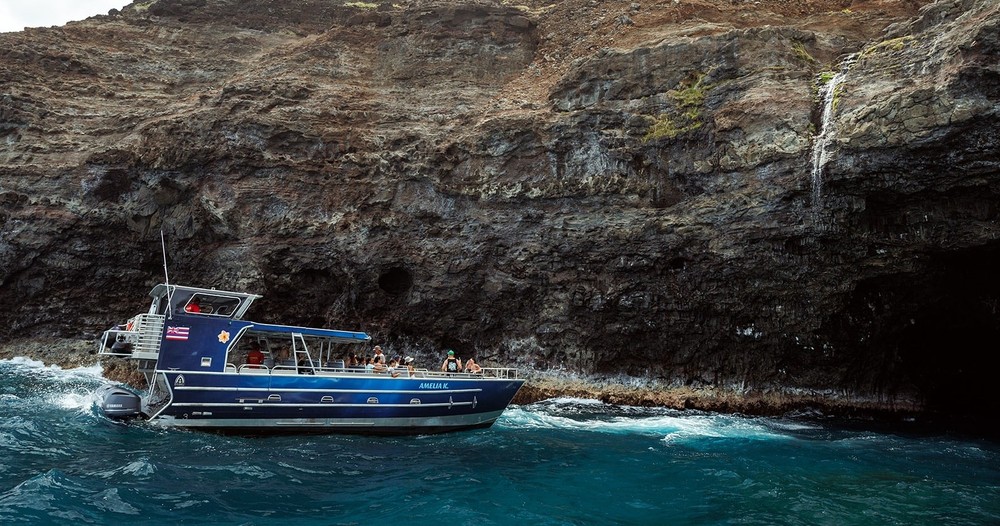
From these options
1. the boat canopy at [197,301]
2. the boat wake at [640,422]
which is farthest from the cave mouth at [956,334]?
the boat canopy at [197,301]

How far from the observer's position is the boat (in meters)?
16.7

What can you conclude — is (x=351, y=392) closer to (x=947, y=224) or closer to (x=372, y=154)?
(x=372, y=154)

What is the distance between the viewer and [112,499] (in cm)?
1087

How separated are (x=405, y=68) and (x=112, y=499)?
2578 cm

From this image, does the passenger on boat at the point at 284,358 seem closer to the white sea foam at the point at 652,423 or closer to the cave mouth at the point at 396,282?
the white sea foam at the point at 652,423

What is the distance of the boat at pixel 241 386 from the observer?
1667cm

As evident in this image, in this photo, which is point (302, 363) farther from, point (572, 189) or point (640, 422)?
point (572, 189)

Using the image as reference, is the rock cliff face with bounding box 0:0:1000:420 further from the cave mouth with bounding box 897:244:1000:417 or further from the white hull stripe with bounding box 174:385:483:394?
the white hull stripe with bounding box 174:385:483:394

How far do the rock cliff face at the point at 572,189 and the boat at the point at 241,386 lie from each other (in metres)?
8.46

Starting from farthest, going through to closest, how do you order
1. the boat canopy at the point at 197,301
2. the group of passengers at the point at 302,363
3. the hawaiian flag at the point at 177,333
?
the group of passengers at the point at 302,363 < the boat canopy at the point at 197,301 < the hawaiian flag at the point at 177,333

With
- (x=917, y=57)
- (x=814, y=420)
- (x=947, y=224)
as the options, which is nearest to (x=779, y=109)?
(x=917, y=57)

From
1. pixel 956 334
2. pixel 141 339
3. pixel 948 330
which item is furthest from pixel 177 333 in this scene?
pixel 956 334

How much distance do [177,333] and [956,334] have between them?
87.0 ft

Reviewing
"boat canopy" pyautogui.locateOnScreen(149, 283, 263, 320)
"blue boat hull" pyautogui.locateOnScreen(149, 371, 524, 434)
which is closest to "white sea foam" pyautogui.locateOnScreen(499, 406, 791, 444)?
"blue boat hull" pyautogui.locateOnScreen(149, 371, 524, 434)
